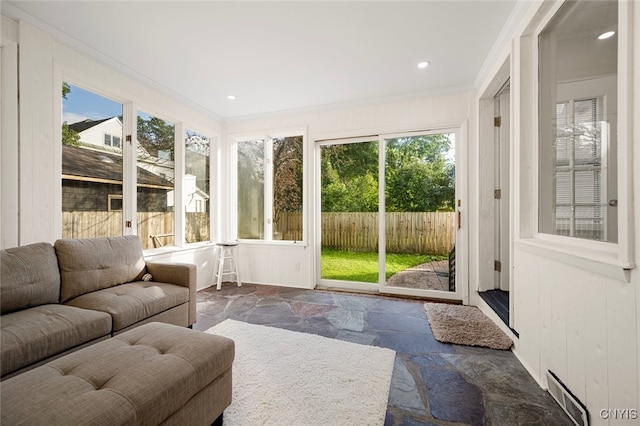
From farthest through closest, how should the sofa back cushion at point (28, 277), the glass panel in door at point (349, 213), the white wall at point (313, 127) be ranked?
the glass panel in door at point (349, 213) < the white wall at point (313, 127) < the sofa back cushion at point (28, 277)

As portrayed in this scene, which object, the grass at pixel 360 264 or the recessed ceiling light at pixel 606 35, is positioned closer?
the recessed ceiling light at pixel 606 35

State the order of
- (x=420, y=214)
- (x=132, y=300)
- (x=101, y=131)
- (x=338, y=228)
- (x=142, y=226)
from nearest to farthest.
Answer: (x=132, y=300), (x=101, y=131), (x=142, y=226), (x=420, y=214), (x=338, y=228)

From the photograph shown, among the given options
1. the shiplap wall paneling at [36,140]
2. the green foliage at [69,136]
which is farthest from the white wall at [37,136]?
the green foliage at [69,136]

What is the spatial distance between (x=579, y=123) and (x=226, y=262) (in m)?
4.53

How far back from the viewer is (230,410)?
1.52m

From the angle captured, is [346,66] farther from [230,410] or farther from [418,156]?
[230,410]

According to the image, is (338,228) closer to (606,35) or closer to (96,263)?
(96,263)

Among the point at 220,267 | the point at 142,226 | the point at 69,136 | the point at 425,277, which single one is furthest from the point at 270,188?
the point at 425,277

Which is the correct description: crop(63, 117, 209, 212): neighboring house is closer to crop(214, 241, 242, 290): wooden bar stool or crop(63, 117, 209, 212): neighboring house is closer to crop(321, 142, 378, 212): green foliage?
crop(214, 241, 242, 290): wooden bar stool

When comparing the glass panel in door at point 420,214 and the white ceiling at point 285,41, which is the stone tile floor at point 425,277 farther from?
the white ceiling at point 285,41

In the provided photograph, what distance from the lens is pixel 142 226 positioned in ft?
10.9

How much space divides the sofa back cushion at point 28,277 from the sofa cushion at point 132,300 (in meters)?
0.18

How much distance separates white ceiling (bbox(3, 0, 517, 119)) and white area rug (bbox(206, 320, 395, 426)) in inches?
108

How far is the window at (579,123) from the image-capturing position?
4.34 ft
